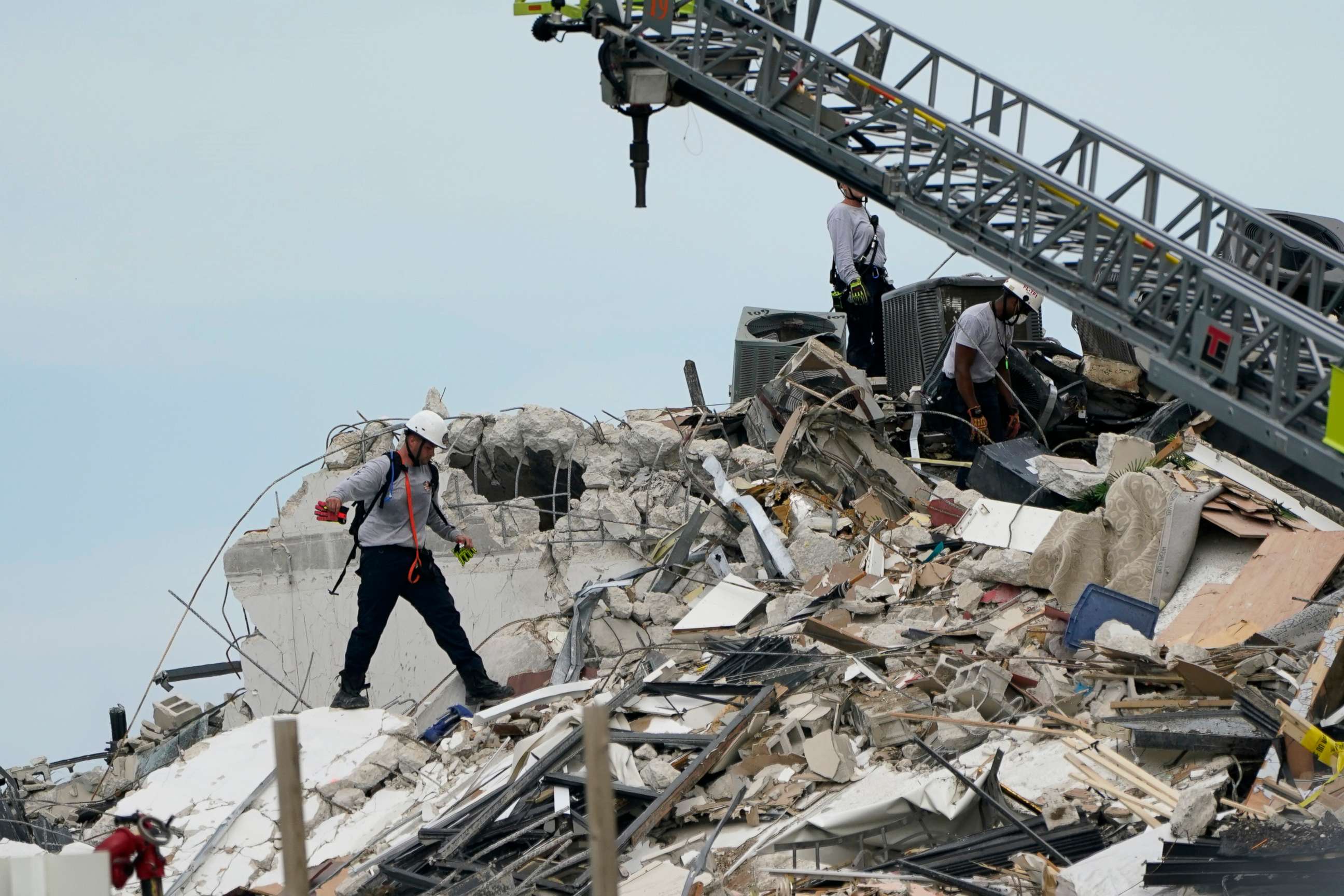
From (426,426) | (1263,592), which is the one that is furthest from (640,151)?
(1263,592)

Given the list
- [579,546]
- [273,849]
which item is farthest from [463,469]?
[273,849]

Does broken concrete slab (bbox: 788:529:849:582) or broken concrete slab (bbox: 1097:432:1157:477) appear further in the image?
broken concrete slab (bbox: 1097:432:1157:477)

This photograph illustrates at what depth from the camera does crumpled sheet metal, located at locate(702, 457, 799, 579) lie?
11.2 m

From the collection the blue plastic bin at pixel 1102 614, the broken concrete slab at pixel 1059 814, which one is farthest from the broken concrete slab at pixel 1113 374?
the broken concrete slab at pixel 1059 814

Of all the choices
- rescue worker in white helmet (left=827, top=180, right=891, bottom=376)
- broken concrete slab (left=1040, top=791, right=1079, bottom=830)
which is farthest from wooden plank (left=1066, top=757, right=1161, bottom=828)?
rescue worker in white helmet (left=827, top=180, right=891, bottom=376)

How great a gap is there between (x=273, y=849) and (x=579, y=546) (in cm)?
403

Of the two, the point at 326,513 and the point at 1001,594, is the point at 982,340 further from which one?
the point at 326,513

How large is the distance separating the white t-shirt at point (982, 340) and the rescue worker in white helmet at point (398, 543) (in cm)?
478

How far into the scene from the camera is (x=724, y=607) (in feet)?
34.8

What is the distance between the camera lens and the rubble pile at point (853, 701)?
6609 millimetres

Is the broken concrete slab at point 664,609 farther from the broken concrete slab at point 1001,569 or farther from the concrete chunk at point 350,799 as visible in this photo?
the concrete chunk at point 350,799

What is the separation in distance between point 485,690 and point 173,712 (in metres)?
5.48

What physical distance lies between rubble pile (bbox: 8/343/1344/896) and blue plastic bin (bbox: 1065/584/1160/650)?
0.02 metres

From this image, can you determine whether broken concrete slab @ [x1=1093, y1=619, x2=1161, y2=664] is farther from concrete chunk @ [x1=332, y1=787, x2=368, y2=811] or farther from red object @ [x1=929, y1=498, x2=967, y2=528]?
concrete chunk @ [x1=332, y1=787, x2=368, y2=811]
